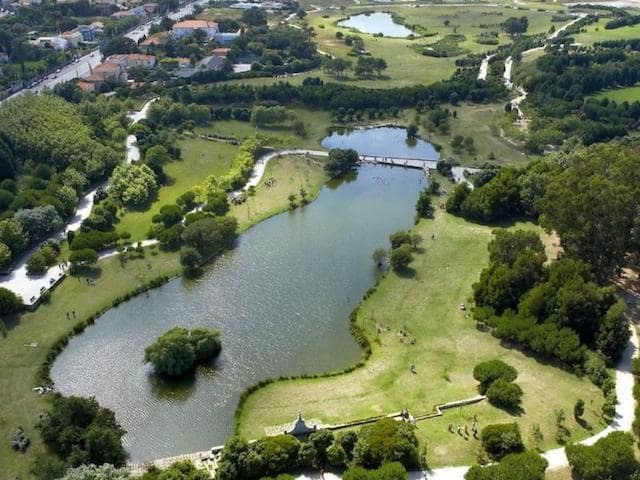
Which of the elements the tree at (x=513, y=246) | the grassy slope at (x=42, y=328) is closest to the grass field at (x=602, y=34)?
the tree at (x=513, y=246)

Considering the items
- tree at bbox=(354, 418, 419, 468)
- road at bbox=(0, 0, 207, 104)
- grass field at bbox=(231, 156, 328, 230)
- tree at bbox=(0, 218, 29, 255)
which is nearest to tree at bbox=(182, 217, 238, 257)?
grass field at bbox=(231, 156, 328, 230)

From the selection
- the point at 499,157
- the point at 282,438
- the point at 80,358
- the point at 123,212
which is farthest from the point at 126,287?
the point at 499,157

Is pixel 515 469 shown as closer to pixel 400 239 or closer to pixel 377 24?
pixel 400 239

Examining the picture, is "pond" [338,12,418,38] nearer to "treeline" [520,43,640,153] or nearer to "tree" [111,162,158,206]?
"treeline" [520,43,640,153]

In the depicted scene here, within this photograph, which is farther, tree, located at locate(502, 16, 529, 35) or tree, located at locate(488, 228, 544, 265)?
tree, located at locate(502, 16, 529, 35)

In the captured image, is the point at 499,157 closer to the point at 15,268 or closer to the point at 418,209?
the point at 418,209

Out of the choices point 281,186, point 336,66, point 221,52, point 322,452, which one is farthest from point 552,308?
point 221,52
